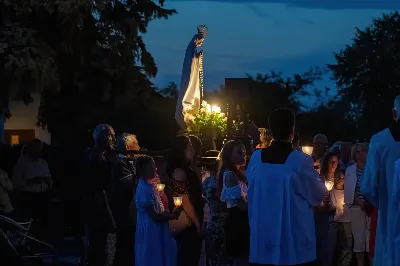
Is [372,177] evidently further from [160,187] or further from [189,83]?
[189,83]

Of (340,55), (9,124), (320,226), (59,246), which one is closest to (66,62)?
(9,124)

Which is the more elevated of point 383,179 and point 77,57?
point 77,57

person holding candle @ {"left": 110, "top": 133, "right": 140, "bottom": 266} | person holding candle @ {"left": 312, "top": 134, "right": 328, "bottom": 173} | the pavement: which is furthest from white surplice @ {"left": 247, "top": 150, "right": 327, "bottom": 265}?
the pavement

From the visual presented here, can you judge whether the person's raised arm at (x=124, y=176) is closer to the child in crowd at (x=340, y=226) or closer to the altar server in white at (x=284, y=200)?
the child in crowd at (x=340, y=226)

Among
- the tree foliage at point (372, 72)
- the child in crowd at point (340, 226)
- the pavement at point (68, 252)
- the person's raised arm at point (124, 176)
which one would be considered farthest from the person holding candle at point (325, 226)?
the tree foliage at point (372, 72)

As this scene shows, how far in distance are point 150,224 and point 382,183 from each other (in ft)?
12.0

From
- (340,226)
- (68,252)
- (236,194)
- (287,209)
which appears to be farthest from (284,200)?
(68,252)

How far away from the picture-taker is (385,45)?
37219 millimetres

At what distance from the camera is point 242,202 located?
8.26 meters

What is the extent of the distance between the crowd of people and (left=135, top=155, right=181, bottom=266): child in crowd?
0.01 metres

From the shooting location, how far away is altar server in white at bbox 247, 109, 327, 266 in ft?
21.3

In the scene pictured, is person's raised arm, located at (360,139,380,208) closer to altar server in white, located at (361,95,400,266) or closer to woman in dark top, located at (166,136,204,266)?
altar server in white, located at (361,95,400,266)

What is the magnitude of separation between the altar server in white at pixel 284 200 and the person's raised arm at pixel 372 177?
329 mm

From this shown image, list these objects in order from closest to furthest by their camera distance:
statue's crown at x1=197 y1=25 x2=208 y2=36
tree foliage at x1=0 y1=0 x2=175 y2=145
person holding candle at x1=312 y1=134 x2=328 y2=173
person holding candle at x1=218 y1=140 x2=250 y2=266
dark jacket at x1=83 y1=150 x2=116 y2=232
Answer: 1. person holding candle at x1=218 y1=140 x2=250 y2=266
2. dark jacket at x1=83 y1=150 x2=116 y2=232
3. person holding candle at x1=312 y1=134 x2=328 y2=173
4. statue's crown at x1=197 y1=25 x2=208 y2=36
5. tree foliage at x1=0 y1=0 x2=175 y2=145
